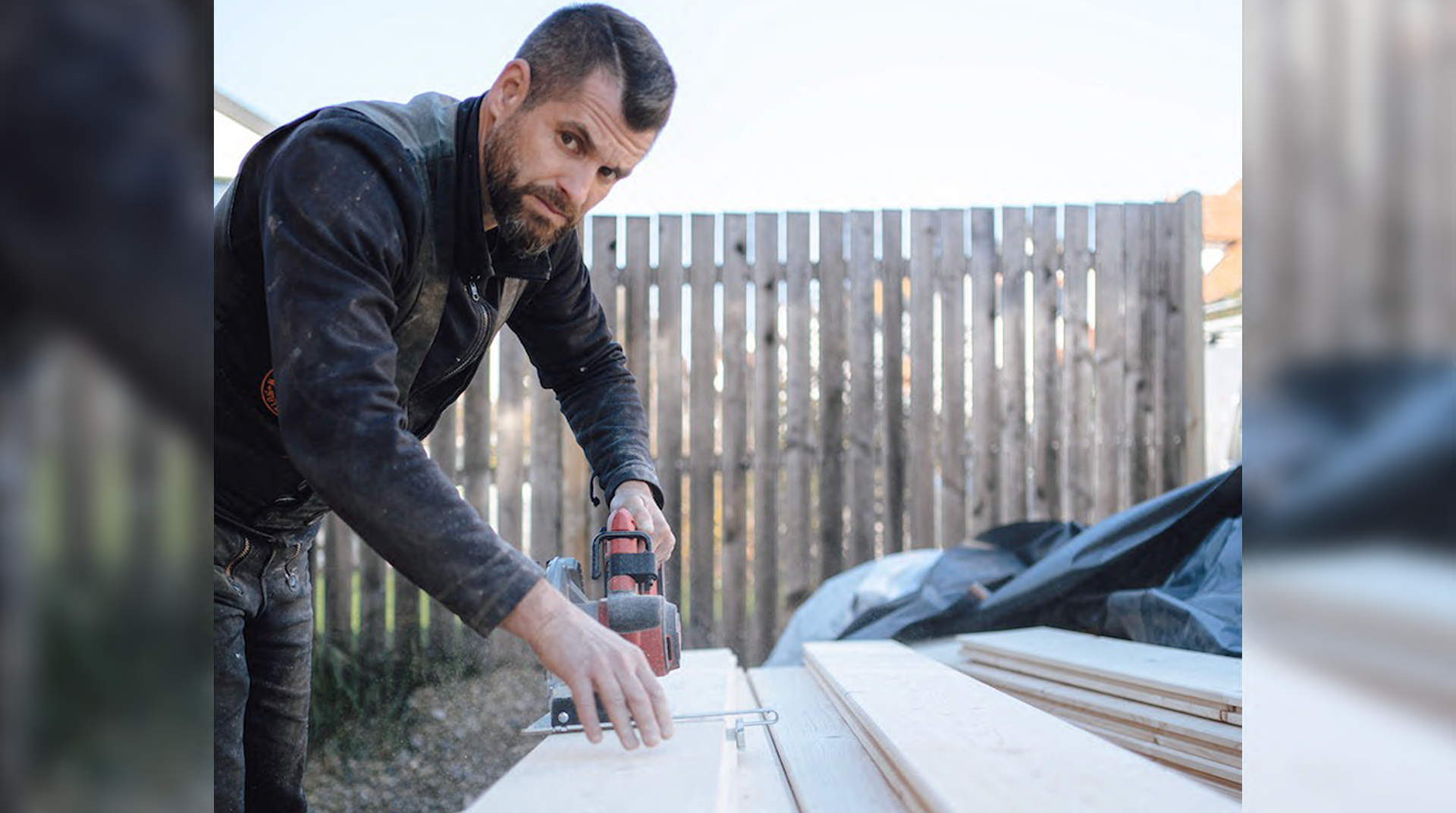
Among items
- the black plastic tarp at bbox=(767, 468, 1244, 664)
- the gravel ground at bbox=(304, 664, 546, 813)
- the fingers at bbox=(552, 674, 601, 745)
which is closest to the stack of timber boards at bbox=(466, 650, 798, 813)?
the fingers at bbox=(552, 674, 601, 745)

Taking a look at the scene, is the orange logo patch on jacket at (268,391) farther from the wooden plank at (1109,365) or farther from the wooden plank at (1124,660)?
the wooden plank at (1109,365)

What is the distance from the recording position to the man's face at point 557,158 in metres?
1.48

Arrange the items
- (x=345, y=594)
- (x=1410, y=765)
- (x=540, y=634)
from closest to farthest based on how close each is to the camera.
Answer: (x=1410, y=765) < (x=540, y=634) < (x=345, y=594)

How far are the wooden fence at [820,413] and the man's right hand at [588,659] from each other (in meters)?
3.12

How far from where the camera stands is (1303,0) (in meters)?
0.65

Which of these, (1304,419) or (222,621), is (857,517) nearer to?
(222,621)

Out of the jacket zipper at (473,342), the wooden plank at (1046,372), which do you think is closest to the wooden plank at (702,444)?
the wooden plank at (1046,372)

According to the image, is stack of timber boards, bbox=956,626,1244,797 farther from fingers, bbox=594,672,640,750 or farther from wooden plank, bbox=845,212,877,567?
wooden plank, bbox=845,212,877,567

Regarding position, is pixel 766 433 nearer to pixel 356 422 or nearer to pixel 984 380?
pixel 984 380

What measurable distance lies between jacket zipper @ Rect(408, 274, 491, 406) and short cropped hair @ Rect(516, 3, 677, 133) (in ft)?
1.10

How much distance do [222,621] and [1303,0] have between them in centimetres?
177

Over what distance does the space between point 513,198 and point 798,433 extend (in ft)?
9.54

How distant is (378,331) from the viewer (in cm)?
121

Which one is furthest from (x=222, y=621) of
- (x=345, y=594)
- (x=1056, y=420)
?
(x=1056, y=420)
